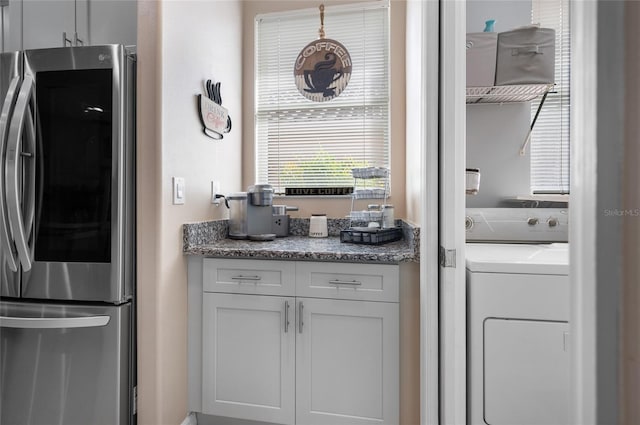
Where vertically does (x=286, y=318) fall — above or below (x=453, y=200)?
below

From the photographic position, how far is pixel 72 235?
4.94 ft

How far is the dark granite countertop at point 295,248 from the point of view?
1.59 metres

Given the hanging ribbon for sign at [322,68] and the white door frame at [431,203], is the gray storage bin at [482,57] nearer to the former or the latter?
the white door frame at [431,203]

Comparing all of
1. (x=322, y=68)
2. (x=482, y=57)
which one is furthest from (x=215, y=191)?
(x=482, y=57)

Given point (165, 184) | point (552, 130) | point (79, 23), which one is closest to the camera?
point (165, 184)

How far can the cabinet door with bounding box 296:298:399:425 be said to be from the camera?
5.29 feet

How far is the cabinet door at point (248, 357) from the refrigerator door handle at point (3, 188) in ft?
2.67

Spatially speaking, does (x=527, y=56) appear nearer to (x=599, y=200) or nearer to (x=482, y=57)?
(x=482, y=57)

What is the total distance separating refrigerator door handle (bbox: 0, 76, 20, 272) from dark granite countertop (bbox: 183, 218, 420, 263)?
2.24 feet

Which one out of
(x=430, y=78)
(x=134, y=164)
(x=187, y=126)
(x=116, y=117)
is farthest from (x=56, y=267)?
(x=430, y=78)

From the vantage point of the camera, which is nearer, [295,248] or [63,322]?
[63,322]

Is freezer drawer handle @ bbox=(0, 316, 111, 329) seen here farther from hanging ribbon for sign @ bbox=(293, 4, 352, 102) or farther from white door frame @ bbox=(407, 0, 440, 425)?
hanging ribbon for sign @ bbox=(293, 4, 352, 102)

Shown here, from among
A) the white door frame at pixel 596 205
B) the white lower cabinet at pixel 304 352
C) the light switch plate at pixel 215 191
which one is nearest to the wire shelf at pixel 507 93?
the white lower cabinet at pixel 304 352

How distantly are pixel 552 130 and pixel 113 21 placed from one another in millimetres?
2489
